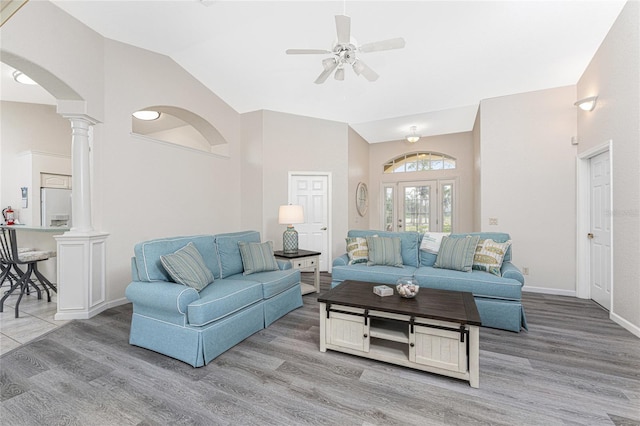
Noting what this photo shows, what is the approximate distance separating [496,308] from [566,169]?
2.72m

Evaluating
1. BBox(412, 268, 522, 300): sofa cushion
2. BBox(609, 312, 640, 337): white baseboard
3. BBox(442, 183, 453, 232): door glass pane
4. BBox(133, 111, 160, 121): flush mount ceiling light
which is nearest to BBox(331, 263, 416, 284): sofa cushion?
BBox(412, 268, 522, 300): sofa cushion

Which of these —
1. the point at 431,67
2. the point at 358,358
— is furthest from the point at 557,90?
the point at 358,358

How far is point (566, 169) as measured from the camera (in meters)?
4.05

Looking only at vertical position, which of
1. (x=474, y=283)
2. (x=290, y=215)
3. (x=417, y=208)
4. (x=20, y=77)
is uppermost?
(x=20, y=77)

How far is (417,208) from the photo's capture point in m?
6.86

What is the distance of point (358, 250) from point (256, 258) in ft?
4.57

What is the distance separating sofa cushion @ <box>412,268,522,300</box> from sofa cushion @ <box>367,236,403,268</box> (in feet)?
1.30

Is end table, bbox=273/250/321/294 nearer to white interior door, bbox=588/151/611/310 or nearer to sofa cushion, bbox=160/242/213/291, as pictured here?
sofa cushion, bbox=160/242/213/291

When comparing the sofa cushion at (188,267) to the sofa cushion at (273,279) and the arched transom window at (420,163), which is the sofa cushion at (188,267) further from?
the arched transom window at (420,163)

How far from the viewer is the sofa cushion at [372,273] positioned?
3275 millimetres

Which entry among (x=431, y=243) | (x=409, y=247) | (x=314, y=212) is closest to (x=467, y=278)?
(x=431, y=243)

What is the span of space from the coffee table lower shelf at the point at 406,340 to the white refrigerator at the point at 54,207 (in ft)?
17.9

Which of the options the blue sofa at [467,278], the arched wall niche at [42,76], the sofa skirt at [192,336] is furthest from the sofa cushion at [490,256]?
the arched wall niche at [42,76]

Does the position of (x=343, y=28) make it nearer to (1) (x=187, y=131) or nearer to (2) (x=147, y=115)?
(2) (x=147, y=115)
